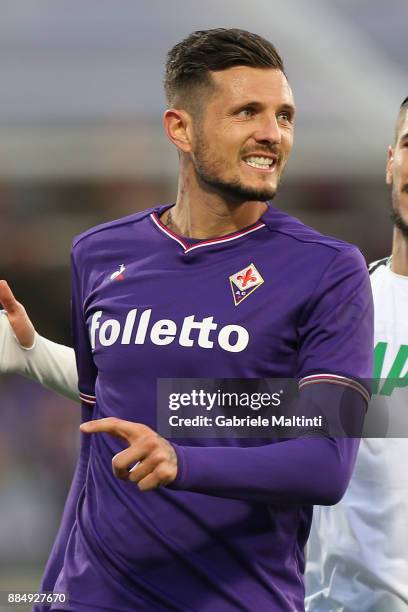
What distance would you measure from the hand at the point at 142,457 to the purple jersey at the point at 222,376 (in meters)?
0.19

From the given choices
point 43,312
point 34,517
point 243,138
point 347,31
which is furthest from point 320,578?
point 347,31

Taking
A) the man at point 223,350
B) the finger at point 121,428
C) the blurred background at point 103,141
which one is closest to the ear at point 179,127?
the man at point 223,350

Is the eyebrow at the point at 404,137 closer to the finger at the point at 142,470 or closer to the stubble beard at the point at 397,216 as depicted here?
the stubble beard at the point at 397,216

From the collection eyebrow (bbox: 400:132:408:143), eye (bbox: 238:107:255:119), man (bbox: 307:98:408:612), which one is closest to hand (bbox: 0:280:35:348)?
eye (bbox: 238:107:255:119)

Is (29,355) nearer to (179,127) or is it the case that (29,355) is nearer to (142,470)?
(179,127)

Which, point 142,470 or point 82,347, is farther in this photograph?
point 82,347

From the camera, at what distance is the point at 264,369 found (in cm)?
272

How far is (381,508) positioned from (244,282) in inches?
41.4

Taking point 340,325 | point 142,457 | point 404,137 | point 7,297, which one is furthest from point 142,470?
point 404,137

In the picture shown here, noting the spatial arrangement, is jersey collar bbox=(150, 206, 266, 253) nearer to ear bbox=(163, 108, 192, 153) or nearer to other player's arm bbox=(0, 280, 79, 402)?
ear bbox=(163, 108, 192, 153)

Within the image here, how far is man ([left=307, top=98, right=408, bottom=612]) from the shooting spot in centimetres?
349

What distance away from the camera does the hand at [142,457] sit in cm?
231

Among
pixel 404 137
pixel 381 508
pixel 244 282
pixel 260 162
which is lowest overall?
pixel 381 508

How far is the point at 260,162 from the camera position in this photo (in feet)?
9.35
